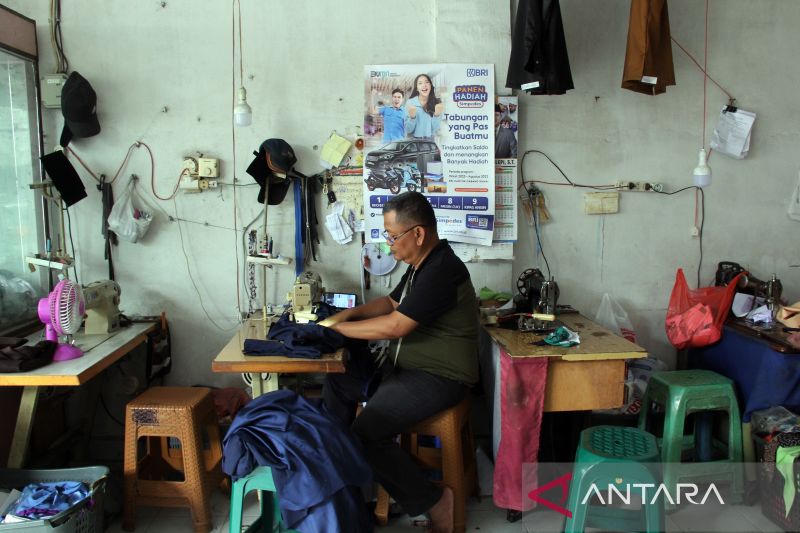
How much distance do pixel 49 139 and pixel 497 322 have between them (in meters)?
2.53

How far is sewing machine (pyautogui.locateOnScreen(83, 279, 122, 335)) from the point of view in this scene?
9.34ft

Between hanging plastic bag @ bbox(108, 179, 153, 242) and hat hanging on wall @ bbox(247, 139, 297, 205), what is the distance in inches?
24.7

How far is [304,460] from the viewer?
6.15 feet

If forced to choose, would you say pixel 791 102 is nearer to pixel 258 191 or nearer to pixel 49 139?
pixel 258 191

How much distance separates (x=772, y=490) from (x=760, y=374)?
0.49m

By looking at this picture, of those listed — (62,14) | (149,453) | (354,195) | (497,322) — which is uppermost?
(62,14)

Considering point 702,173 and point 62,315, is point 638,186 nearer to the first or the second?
point 702,173

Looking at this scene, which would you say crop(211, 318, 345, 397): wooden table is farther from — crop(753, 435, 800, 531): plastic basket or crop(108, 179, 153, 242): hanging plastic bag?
crop(753, 435, 800, 531): plastic basket

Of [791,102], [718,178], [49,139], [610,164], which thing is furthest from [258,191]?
[791,102]

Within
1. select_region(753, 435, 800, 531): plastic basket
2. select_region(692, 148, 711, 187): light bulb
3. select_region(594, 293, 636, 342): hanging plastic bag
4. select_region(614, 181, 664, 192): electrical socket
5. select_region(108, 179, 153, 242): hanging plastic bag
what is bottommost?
select_region(753, 435, 800, 531): plastic basket

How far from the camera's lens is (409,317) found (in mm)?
2432

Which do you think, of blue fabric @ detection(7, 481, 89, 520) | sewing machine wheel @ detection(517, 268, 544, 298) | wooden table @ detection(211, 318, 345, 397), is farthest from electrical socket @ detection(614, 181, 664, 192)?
blue fabric @ detection(7, 481, 89, 520)

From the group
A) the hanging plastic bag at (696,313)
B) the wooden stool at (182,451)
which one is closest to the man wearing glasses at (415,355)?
the wooden stool at (182,451)

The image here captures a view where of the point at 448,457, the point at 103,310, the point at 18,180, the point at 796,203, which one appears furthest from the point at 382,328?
the point at 796,203
